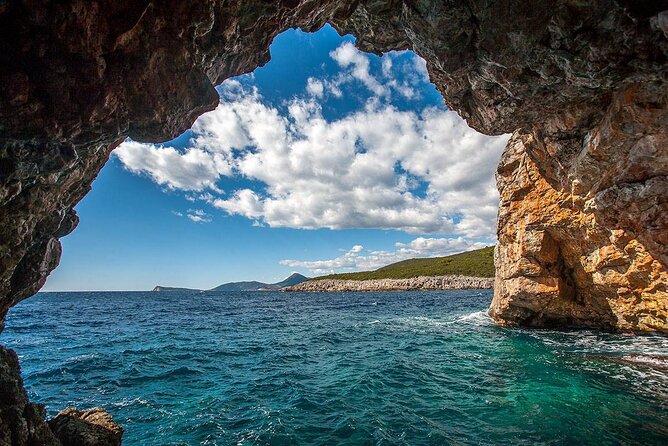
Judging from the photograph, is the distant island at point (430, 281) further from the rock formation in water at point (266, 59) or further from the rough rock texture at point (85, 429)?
the rough rock texture at point (85, 429)

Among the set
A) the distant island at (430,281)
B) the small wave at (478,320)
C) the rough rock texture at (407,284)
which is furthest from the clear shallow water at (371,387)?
the distant island at (430,281)

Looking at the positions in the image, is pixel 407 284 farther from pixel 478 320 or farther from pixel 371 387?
pixel 371 387

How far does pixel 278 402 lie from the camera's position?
50.3 ft

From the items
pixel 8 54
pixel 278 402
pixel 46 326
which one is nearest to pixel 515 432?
pixel 278 402

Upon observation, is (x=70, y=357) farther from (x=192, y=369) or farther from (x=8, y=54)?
(x=8, y=54)

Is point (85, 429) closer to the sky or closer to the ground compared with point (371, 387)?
closer to the sky

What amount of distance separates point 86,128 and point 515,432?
16899mm

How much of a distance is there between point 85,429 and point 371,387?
12.4 metres

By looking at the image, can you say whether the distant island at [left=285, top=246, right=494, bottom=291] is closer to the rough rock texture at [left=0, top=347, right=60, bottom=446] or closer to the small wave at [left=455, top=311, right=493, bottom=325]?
the small wave at [left=455, top=311, right=493, bottom=325]

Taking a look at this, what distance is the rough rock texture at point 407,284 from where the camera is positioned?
11394 cm

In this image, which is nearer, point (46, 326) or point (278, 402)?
point (278, 402)

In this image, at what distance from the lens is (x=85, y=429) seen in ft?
33.6

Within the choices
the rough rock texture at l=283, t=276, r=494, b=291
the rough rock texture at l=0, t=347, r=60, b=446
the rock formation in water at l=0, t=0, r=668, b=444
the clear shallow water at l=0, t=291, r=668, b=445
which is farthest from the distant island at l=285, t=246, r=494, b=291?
the rough rock texture at l=0, t=347, r=60, b=446

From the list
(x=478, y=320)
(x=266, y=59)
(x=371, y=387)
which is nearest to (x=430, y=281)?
(x=478, y=320)
